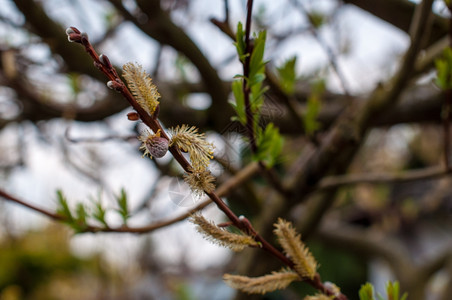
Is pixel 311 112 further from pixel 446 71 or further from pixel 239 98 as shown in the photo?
pixel 239 98

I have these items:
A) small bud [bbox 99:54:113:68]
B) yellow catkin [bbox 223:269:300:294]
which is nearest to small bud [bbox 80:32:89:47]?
small bud [bbox 99:54:113:68]

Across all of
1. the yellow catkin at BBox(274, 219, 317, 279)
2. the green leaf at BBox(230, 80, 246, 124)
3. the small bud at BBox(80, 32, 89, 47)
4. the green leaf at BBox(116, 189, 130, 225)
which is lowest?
the green leaf at BBox(116, 189, 130, 225)

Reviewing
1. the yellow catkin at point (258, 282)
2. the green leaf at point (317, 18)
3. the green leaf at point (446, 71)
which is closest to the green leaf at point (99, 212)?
the yellow catkin at point (258, 282)

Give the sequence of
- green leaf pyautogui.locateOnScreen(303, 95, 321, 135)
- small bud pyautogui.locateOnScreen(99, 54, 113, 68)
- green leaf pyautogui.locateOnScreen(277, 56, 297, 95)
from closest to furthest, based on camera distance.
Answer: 1. small bud pyautogui.locateOnScreen(99, 54, 113, 68)
2. green leaf pyautogui.locateOnScreen(277, 56, 297, 95)
3. green leaf pyautogui.locateOnScreen(303, 95, 321, 135)

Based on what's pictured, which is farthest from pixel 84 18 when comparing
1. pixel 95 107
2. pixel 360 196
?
pixel 360 196

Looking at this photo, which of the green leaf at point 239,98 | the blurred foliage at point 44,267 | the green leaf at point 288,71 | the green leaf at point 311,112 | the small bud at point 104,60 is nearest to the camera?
the small bud at point 104,60

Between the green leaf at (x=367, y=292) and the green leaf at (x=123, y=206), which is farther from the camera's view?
the green leaf at (x=123, y=206)

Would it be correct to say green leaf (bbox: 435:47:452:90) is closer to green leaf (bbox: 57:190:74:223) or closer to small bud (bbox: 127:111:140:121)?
small bud (bbox: 127:111:140:121)

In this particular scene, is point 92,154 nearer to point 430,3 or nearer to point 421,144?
point 430,3

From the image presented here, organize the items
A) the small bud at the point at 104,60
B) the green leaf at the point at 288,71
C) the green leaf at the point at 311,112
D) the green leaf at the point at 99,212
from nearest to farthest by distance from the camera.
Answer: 1. the small bud at the point at 104,60
2. the green leaf at the point at 99,212
3. the green leaf at the point at 288,71
4. the green leaf at the point at 311,112

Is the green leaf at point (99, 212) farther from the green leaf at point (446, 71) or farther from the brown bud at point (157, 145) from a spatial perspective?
the green leaf at point (446, 71)

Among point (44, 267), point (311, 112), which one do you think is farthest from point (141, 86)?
point (44, 267)

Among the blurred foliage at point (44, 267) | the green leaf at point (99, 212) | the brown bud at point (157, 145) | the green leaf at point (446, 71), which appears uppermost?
the green leaf at point (446, 71)
